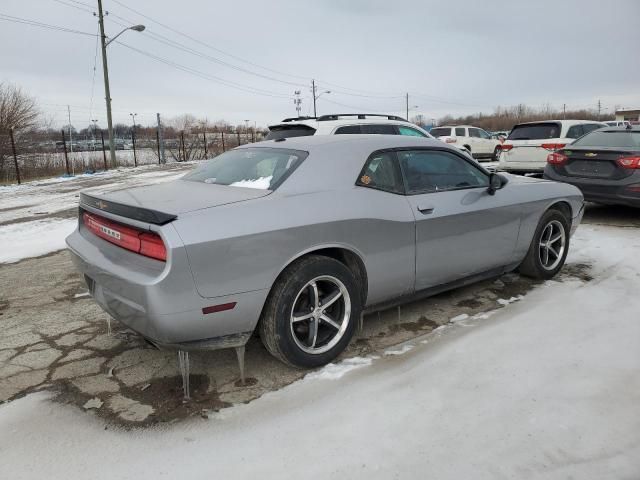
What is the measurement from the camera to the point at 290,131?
8.68 meters

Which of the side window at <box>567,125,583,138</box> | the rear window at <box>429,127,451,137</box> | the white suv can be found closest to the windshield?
the white suv

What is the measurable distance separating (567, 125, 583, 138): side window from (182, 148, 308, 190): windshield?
10129 mm

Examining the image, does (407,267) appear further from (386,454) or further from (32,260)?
(32,260)

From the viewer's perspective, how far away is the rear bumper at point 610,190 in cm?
695

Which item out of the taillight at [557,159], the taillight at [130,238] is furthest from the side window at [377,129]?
the taillight at [130,238]

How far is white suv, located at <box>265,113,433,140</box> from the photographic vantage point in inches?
327

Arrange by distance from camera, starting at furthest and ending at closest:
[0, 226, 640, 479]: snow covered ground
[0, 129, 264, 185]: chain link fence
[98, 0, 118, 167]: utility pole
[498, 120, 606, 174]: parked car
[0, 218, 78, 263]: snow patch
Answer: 1. [98, 0, 118, 167]: utility pole
2. [0, 129, 264, 185]: chain link fence
3. [498, 120, 606, 174]: parked car
4. [0, 218, 78, 263]: snow patch
5. [0, 226, 640, 479]: snow covered ground

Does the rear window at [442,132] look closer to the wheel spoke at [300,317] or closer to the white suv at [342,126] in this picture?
the white suv at [342,126]

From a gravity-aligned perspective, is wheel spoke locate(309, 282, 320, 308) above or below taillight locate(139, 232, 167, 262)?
below

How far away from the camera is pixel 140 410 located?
2.75 metres

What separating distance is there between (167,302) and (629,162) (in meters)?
7.00

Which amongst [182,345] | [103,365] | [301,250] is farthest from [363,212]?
[103,365]

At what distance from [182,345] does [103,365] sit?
3.16 feet

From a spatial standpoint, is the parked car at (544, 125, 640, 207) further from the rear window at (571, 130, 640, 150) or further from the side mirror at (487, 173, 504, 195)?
the side mirror at (487, 173, 504, 195)
